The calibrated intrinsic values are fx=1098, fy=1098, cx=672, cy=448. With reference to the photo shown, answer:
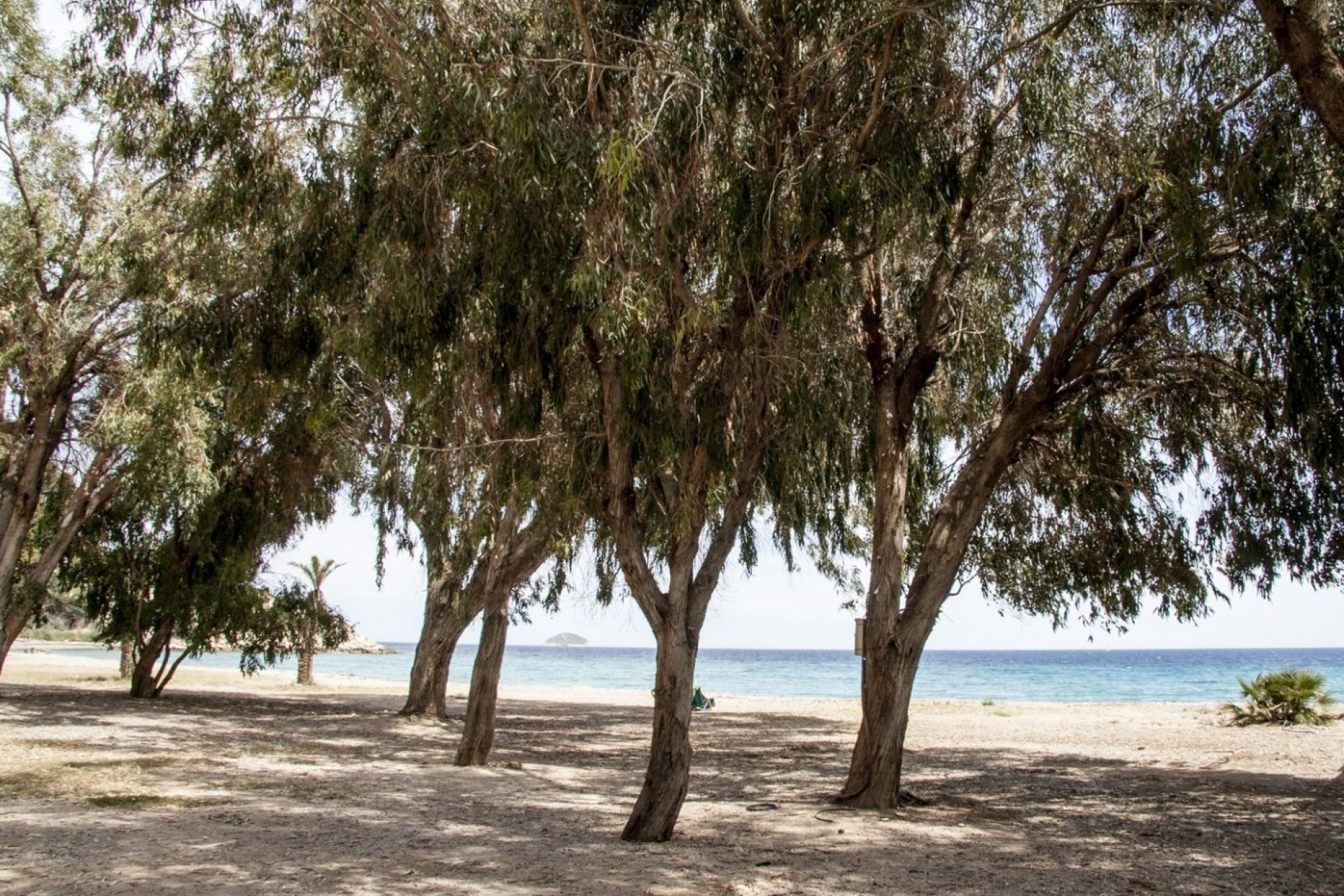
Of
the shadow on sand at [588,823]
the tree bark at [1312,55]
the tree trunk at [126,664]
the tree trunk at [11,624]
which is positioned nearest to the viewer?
the tree bark at [1312,55]

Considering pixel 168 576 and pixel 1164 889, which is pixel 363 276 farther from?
pixel 168 576

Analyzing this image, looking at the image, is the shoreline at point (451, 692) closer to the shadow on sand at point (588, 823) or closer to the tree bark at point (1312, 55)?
the shadow on sand at point (588, 823)

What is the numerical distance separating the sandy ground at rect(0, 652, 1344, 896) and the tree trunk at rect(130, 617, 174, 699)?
1.99 m

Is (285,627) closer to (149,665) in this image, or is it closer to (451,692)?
(149,665)

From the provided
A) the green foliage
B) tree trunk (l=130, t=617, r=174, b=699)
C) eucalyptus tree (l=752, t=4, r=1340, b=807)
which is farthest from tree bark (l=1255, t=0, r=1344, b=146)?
tree trunk (l=130, t=617, r=174, b=699)

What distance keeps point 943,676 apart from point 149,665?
5032cm

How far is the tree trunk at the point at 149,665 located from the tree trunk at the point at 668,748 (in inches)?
540

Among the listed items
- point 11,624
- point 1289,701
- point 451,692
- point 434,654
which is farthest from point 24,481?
point 1289,701

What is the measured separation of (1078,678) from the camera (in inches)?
2315

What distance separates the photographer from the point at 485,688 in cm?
1143

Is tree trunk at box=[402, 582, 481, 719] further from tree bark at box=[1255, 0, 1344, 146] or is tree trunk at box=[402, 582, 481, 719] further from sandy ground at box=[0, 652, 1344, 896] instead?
tree bark at box=[1255, 0, 1344, 146]

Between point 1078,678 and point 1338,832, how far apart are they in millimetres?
54270

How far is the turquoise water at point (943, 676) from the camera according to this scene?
4500 cm

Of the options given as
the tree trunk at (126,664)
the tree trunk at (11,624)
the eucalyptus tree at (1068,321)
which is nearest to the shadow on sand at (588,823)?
the eucalyptus tree at (1068,321)
